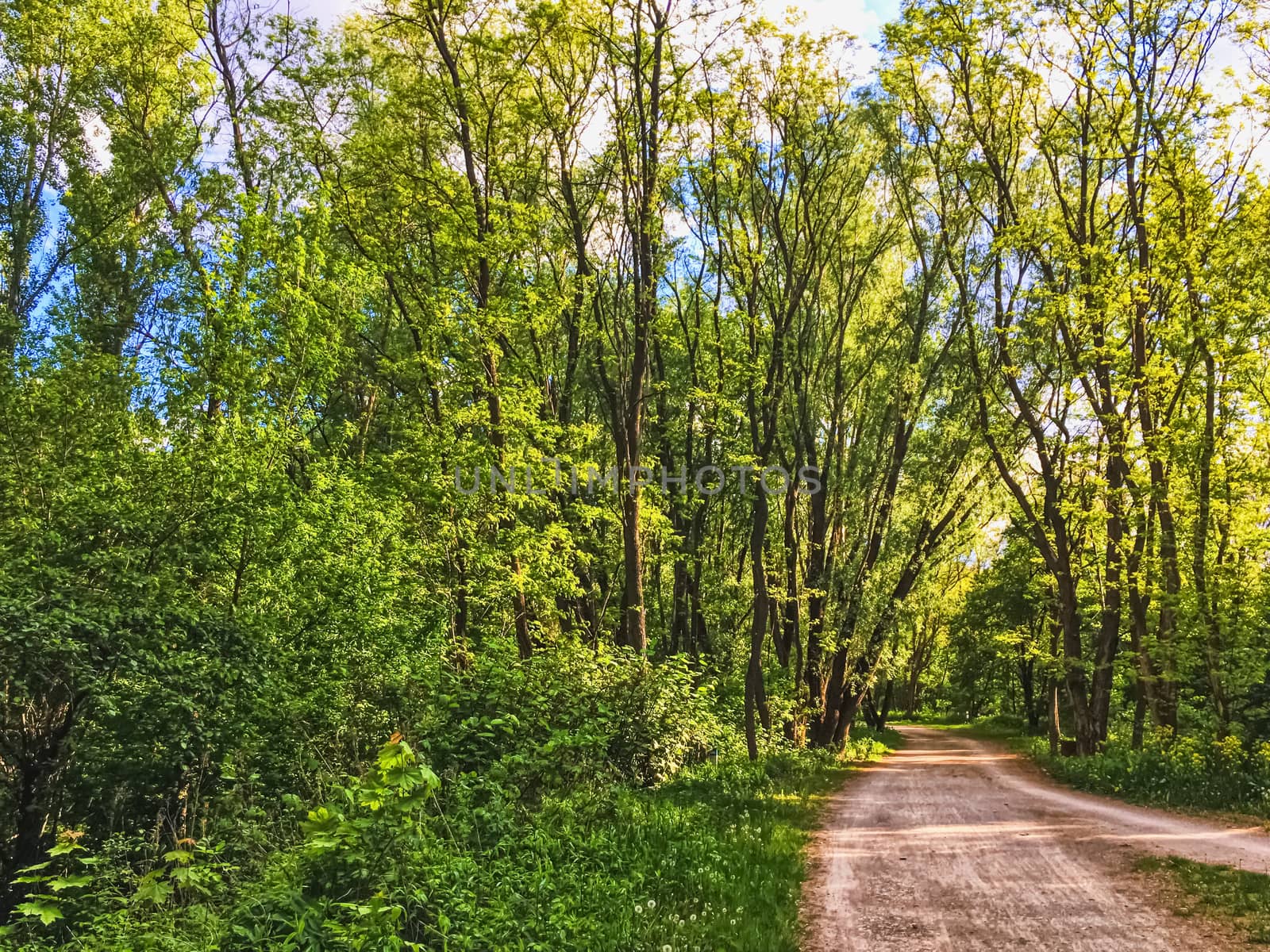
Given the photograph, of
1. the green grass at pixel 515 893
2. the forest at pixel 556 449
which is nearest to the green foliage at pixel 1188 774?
the forest at pixel 556 449

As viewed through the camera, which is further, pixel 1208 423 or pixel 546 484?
pixel 546 484

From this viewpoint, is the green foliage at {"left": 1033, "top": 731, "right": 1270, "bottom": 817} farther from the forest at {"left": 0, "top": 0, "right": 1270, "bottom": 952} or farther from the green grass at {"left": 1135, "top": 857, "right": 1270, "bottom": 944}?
the green grass at {"left": 1135, "top": 857, "right": 1270, "bottom": 944}

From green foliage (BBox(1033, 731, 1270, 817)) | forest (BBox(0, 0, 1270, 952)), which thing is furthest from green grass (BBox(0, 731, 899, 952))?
green foliage (BBox(1033, 731, 1270, 817))

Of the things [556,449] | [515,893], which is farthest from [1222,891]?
[556,449]

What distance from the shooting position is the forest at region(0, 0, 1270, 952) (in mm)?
8102

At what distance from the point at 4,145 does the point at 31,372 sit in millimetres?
11986

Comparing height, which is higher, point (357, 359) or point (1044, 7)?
point (1044, 7)

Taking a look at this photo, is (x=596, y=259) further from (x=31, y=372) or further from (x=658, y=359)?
(x=31, y=372)

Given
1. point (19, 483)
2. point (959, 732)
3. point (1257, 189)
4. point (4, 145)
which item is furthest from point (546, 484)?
point (959, 732)

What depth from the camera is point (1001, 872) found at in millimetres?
7516

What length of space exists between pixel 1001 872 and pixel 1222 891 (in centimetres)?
182

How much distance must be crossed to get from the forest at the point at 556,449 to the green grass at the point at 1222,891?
138 inches

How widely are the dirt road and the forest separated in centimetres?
72

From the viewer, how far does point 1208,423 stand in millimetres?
13969
